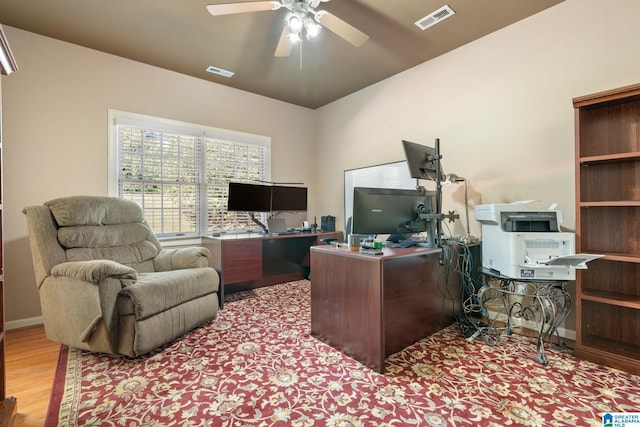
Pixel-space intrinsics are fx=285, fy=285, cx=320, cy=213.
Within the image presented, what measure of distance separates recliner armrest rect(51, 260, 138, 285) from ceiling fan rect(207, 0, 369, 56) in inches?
75.6

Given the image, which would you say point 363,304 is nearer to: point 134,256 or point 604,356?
point 604,356

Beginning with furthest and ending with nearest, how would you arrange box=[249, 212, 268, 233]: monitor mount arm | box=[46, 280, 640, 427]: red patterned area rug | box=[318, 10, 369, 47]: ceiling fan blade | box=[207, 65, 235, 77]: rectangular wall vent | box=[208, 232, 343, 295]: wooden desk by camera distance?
box=[249, 212, 268, 233]: monitor mount arm < box=[207, 65, 235, 77]: rectangular wall vent < box=[208, 232, 343, 295]: wooden desk < box=[318, 10, 369, 47]: ceiling fan blade < box=[46, 280, 640, 427]: red patterned area rug

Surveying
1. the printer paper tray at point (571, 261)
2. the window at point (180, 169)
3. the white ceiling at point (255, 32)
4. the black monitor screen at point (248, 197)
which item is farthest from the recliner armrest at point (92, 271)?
the printer paper tray at point (571, 261)

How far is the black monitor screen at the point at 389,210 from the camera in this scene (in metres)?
2.13

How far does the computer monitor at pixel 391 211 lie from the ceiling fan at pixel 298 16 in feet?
4.19

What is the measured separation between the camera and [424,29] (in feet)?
8.89

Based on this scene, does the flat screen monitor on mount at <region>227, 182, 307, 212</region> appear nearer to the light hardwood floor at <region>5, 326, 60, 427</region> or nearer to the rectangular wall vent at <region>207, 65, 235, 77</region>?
the rectangular wall vent at <region>207, 65, 235, 77</region>

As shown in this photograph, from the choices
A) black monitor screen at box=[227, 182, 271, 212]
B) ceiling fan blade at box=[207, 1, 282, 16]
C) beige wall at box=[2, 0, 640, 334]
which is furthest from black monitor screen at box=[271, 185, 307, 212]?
ceiling fan blade at box=[207, 1, 282, 16]

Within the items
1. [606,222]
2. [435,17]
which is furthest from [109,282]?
[606,222]

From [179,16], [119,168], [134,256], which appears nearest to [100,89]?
[119,168]

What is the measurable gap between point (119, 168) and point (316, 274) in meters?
2.63

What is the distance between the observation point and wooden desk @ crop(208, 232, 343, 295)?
126 inches

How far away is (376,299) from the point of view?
1851 mm

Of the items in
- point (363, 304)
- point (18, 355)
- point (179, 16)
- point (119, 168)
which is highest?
point (179, 16)
